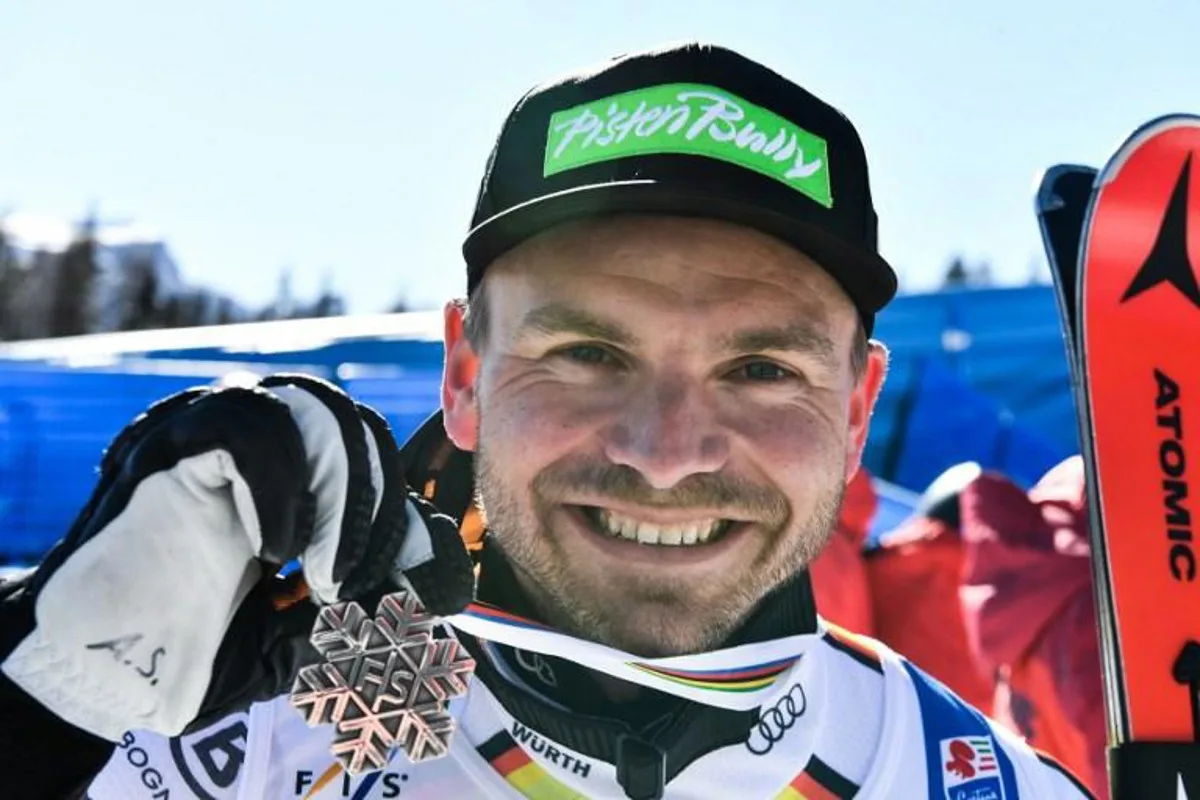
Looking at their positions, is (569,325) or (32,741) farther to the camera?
(569,325)

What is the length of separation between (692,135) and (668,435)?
357 millimetres

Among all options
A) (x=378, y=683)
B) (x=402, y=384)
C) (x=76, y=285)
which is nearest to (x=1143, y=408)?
(x=378, y=683)

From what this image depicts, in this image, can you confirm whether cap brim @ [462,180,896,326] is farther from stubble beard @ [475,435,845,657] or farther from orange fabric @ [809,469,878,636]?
orange fabric @ [809,469,878,636]

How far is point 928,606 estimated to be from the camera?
11.0 ft

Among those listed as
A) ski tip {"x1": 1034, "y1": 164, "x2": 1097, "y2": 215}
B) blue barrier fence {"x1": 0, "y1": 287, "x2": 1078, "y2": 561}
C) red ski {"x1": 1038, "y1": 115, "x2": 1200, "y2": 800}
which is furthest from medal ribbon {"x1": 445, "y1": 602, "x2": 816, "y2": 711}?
blue barrier fence {"x1": 0, "y1": 287, "x2": 1078, "y2": 561}

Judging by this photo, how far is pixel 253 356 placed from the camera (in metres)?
5.07

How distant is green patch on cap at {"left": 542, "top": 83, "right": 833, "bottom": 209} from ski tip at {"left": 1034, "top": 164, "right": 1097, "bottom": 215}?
1211mm

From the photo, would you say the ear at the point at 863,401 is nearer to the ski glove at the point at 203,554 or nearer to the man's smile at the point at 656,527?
the man's smile at the point at 656,527

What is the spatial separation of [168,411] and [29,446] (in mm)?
4202

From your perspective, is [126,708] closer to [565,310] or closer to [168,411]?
[168,411]

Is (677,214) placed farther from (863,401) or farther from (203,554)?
(203,554)

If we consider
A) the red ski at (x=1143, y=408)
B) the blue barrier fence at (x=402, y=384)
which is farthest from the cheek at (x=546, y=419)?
the blue barrier fence at (x=402, y=384)

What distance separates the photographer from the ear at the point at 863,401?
1601 millimetres

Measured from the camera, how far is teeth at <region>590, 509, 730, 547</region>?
136 centimetres
